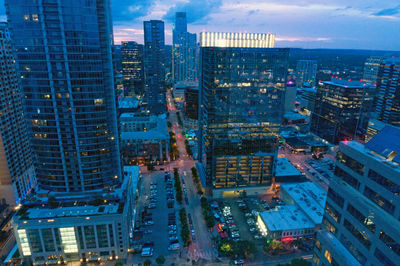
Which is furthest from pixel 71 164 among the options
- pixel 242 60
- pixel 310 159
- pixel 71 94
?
pixel 310 159

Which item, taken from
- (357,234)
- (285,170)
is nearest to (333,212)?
(357,234)

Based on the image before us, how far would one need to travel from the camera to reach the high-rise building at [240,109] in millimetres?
105688

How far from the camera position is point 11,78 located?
110 m

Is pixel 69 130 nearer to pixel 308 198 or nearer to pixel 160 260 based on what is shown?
pixel 160 260

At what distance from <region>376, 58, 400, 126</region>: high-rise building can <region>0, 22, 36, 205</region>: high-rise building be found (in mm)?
230440

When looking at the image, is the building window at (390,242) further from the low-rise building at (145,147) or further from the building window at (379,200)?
the low-rise building at (145,147)

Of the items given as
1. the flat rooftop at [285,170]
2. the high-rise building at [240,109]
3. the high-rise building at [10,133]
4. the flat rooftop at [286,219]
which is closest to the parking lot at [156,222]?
the high-rise building at [240,109]

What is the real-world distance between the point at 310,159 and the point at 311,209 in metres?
75.2

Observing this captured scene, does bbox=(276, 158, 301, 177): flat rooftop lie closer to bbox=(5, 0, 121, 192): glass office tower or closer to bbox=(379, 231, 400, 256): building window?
bbox=(5, 0, 121, 192): glass office tower

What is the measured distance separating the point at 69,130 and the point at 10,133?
1787 inches

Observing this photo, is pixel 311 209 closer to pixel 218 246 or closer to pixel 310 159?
pixel 218 246

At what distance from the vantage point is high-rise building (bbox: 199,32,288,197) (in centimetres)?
10569

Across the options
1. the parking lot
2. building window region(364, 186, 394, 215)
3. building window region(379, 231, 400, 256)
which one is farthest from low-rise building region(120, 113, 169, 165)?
building window region(379, 231, 400, 256)

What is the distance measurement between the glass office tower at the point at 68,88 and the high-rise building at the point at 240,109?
42754mm
